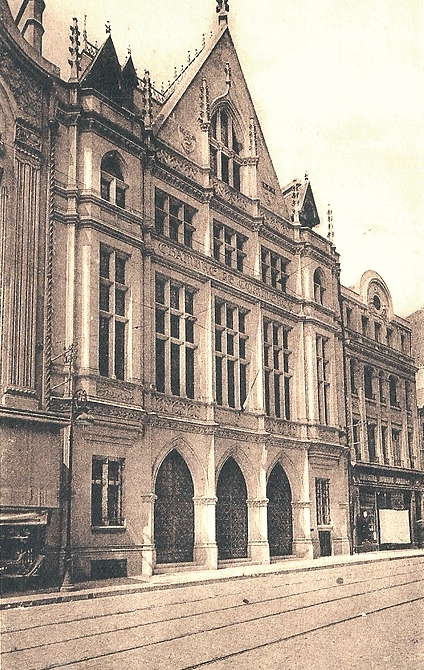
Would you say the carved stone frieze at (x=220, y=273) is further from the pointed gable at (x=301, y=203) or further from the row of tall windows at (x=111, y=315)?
the pointed gable at (x=301, y=203)

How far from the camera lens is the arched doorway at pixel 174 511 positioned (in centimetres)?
2372

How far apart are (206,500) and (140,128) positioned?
12.3 m

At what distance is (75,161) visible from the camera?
867 inches

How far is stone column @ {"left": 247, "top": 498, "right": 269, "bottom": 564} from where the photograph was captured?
90.1 ft

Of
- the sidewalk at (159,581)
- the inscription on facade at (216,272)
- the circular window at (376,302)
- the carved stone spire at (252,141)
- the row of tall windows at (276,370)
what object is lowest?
the sidewalk at (159,581)

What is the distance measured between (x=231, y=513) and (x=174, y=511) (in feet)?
11.3

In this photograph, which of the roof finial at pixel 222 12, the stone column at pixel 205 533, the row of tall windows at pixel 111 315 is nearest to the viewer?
the row of tall windows at pixel 111 315

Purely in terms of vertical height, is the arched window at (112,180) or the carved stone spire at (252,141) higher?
the carved stone spire at (252,141)

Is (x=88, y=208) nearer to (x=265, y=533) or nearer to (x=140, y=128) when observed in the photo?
(x=140, y=128)

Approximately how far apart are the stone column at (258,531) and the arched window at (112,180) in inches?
470

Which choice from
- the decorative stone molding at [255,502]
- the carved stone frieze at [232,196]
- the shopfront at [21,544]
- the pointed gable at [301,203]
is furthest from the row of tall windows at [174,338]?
the pointed gable at [301,203]

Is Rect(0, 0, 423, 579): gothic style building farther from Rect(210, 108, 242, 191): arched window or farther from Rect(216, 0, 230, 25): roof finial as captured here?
Rect(216, 0, 230, 25): roof finial

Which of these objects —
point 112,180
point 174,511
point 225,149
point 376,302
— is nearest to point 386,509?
point 376,302

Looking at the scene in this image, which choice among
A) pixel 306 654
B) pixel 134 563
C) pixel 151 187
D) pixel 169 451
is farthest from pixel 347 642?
pixel 151 187
